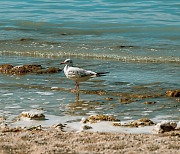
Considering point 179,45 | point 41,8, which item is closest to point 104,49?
point 179,45

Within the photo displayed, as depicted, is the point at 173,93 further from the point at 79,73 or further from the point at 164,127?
the point at 164,127

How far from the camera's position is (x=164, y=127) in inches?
293

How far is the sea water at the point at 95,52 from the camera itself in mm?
9336

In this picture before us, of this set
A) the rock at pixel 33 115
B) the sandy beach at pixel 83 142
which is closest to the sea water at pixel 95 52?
the rock at pixel 33 115

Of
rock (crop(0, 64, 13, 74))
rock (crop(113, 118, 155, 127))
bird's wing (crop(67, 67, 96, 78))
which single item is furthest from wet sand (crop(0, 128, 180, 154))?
rock (crop(0, 64, 13, 74))

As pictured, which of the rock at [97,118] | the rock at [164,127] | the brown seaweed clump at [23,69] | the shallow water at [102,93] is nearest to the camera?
the rock at [164,127]

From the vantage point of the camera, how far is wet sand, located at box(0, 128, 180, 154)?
6531 mm

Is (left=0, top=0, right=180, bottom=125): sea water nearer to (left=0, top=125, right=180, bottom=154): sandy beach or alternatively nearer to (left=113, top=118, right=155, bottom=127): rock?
(left=113, top=118, right=155, bottom=127): rock

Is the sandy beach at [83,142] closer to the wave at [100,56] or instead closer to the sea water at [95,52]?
the sea water at [95,52]

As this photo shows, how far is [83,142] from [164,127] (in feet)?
3.92

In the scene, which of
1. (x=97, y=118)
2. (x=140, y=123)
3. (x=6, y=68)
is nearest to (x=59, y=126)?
(x=97, y=118)

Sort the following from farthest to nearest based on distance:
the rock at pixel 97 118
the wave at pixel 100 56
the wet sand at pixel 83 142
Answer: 1. the wave at pixel 100 56
2. the rock at pixel 97 118
3. the wet sand at pixel 83 142

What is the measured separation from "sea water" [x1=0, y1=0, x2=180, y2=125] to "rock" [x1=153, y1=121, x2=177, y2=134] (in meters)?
A: 0.86

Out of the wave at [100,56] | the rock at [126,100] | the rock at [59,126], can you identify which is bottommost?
the rock at [59,126]
